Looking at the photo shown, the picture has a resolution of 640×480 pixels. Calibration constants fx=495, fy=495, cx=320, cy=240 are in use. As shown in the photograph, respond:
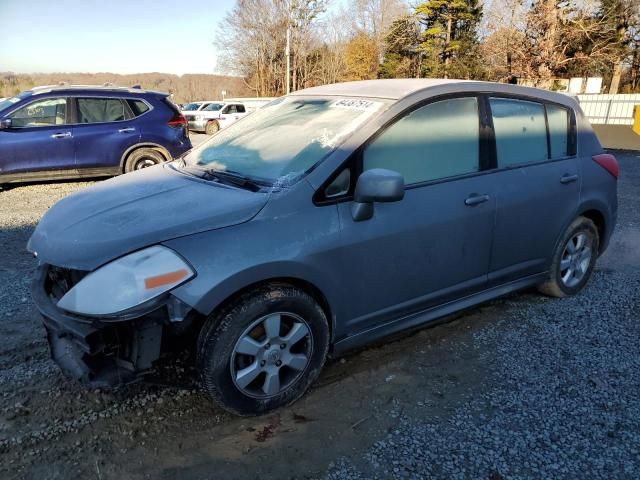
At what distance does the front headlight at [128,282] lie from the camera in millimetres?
2170

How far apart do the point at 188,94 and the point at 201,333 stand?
2193 inches

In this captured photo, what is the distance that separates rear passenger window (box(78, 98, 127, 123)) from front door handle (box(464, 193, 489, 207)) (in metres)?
7.07

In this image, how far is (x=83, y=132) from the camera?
8.15m

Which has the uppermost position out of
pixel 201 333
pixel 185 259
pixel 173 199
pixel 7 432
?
pixel 173 199

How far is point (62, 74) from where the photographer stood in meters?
47.0

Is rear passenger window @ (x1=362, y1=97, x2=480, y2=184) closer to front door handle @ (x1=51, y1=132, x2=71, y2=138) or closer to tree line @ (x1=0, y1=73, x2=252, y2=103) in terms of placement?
front door handle @ (x1=51, y1=132, x2=71, y2=138)

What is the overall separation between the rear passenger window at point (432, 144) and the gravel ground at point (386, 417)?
1197 millimetres

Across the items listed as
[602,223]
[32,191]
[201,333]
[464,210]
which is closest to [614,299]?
[602,223]

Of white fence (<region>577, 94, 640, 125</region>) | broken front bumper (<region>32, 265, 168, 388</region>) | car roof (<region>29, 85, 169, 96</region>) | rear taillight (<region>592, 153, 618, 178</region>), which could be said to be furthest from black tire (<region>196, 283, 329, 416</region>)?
white fence (<region>577, 94, 640, 125</region>)

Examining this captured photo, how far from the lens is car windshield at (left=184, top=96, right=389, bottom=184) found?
279 cm

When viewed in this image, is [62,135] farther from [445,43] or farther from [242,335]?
[445,43]

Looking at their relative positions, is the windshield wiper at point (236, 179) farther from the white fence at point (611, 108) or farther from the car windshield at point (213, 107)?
the car windshield at point (213, 107)

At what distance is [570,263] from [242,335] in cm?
296

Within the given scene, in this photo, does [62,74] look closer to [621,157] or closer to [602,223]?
[621,157]
